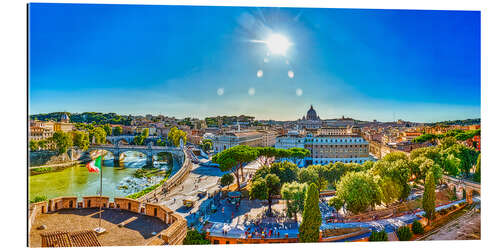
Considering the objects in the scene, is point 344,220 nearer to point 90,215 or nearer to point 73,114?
point 90,215

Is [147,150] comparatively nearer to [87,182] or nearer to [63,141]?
[87,182]

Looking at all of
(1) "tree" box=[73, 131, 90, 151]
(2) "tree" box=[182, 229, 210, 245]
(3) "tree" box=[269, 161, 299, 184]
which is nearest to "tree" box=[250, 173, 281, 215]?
(3) "tree" box=[269, 161, 299, 184]

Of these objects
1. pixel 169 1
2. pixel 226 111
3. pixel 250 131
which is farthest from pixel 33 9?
pixel 250 131

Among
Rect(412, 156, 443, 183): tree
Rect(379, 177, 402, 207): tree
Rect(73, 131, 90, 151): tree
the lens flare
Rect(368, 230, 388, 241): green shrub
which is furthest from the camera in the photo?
Rect(73, 131, 90, 151): tree

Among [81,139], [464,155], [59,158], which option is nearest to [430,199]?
[464,155]

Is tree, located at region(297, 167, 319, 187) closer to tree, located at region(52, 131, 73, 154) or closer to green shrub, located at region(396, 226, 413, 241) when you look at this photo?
green shrub, located at region(396, 226, 413, 241)

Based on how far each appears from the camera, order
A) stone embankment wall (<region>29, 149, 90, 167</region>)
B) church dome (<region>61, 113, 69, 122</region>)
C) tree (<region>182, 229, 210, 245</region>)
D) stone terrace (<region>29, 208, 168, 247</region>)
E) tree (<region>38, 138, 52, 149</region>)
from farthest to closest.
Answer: stone embankment wall (<region>29, 149, 90, 167</region>)
church dome (<region>61, 113, 69, 122</region>)
tree (<region>38, 138, 52, 149</region>)
tree (<region>182, 229, 210, 245</region>)
stone terrace (<region>29, 208, 168, 247</region>)

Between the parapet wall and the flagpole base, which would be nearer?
the flagpole base
